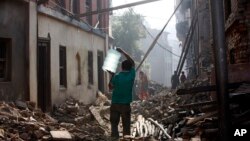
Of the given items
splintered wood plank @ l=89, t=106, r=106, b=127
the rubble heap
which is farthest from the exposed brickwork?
splintered wood plank @ l=89, t=106, r=106, b=127

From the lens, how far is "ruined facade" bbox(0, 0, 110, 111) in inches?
430

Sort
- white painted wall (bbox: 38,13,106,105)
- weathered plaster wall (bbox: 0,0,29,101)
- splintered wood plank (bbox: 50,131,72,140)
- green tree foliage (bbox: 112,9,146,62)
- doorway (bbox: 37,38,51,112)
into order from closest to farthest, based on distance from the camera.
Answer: splintered wood plank (bbox: 50,131,72,140)
weathered plaster wall (bbox: 0,0,29,101)
doorway (bbox: 37,38,51,112)
white painted wall (bbox: 38,13,106,105)
green tree foliage (bbox: 112,9,146,62)

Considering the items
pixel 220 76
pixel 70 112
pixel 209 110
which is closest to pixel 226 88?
pixel 220 76

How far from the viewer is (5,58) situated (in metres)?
10.8

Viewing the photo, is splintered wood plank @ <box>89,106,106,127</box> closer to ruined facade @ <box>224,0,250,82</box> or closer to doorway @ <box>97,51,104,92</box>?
ruined facade @ <box>224,0,250,82</box>

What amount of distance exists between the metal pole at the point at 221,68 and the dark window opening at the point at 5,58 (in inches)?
314

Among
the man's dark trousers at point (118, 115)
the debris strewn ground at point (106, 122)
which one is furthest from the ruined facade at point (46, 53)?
the man's dark trousers at point (118, 115)

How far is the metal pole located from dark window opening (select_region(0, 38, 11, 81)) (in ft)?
26.1

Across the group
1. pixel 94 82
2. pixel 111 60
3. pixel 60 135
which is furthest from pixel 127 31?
pixel 60 135

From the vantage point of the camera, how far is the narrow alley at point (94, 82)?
5.17 metres

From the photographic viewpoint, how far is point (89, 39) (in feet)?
60.4

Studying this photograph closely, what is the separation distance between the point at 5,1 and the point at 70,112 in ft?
15.3

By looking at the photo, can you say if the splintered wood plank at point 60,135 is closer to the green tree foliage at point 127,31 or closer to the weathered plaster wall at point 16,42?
the weathered plaster wall at point 16,42

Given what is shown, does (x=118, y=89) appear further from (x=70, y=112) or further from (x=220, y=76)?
(x=70, y=112)
